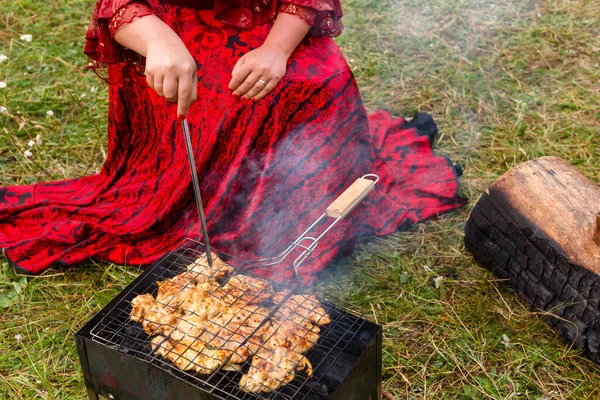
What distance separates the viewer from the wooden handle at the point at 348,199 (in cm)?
217

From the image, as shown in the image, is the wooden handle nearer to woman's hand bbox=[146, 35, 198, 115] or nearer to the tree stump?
woman's hand bbox=[146, 35, 198, 115]

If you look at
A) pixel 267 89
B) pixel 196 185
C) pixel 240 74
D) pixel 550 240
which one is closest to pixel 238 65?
pixel 240 74

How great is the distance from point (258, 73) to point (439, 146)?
1572mm

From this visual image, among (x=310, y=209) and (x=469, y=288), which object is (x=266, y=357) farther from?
(x=469, y=288)

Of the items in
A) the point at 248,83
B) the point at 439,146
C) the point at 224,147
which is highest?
the point at 248,83

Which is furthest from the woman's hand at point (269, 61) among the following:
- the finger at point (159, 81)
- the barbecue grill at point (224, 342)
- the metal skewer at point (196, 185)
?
the barbecue grill at point (224, 342)

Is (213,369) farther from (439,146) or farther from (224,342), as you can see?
(439,146)

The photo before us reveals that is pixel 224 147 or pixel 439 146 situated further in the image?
pixel 439 146

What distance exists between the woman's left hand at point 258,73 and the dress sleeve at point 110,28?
0.40m

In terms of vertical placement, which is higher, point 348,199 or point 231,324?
point 348,199

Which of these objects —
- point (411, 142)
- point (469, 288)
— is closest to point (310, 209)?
point (469, 288)

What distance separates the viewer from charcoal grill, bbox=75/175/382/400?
5.92 feet

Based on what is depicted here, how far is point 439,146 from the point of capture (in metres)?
3.87

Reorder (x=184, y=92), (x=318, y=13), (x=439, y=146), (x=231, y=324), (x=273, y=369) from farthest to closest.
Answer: (x=439, y=146) → (x=318, y=13) → (x=184, y=92) → (x=231, y=324) → (x=273, y=369)
